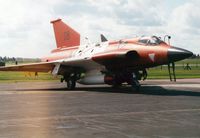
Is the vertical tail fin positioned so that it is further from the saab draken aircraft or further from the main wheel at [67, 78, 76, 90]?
the main wheel at [67, 78, 76, 90]

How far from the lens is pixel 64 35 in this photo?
104 ft

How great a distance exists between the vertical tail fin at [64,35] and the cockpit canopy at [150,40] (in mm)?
8950

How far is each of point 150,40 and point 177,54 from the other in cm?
213

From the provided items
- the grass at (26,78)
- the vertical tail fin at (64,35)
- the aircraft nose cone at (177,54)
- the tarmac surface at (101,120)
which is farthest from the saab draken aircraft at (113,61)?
the grass at (26,78)

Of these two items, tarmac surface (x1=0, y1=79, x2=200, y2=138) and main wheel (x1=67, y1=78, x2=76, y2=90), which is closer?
tarmac surface (x1=0, y1=79, x2=200, y2=138)

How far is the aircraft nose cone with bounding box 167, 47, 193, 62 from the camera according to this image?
66.5 ft

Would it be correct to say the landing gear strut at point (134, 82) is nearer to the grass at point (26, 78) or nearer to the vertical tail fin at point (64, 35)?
the vertical tail fin at point (64, 35)

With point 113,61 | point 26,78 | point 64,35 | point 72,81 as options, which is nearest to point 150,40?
point 113,61

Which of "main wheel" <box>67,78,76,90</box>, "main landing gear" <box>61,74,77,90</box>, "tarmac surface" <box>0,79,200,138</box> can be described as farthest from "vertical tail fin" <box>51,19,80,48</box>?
"tarmac surface" <box>0,79,200,138</box>

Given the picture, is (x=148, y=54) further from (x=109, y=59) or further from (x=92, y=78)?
(x=92, y=78)

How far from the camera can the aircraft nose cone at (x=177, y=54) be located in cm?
2028

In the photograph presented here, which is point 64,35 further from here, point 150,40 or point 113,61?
point 150,40

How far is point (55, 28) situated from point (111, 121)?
875 inches

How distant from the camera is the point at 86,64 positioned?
2458 centimetres
